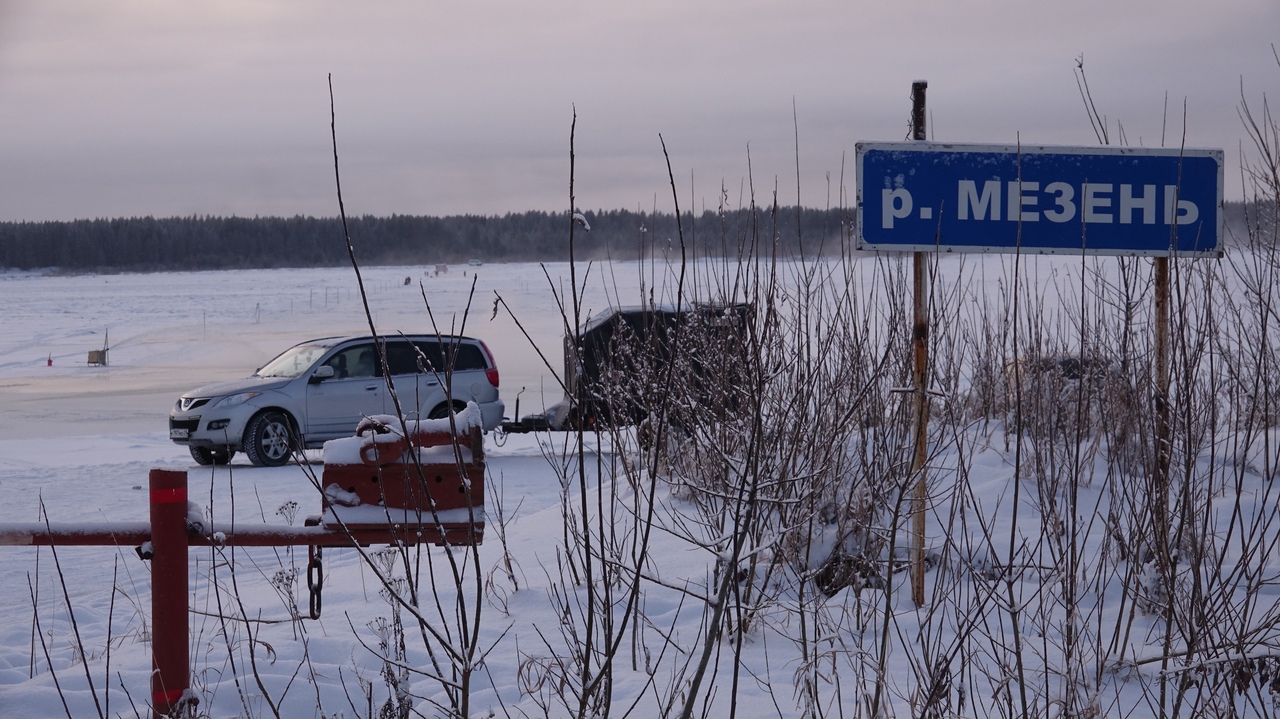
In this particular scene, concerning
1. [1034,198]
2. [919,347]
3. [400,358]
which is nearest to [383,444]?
[919,347]

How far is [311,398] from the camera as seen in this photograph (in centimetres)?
1217

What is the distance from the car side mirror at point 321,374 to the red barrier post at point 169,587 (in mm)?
9594

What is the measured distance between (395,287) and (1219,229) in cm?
5356

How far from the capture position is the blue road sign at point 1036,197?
12.6 ft

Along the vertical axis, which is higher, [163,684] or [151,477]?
[151,477]

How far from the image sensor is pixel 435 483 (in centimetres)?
304

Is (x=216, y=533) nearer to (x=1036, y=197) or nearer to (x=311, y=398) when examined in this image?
(x=1036, y=197)

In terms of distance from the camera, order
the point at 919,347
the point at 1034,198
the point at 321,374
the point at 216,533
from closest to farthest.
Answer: the point at 216,533, the point at 919,347, the point at 1034,198, the point at 321,374

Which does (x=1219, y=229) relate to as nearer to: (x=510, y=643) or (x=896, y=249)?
(x=896, y=249)

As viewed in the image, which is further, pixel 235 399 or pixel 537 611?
pixel 235 399

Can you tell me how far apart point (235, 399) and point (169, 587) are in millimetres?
9317

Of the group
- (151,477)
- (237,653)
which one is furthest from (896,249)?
(237,653)

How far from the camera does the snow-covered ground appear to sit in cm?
267

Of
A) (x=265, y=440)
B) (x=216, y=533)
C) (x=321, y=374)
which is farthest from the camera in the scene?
(x=321, y=374)
